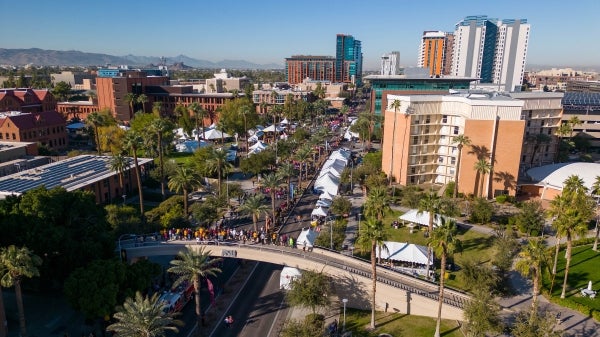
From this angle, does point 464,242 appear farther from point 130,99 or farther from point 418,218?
point 130,99

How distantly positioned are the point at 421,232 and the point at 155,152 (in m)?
57.3

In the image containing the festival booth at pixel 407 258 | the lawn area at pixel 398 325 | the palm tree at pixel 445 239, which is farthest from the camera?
the festival booth at pixel 407 258

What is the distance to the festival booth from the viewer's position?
44.8 metres

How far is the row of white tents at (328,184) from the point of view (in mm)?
61025

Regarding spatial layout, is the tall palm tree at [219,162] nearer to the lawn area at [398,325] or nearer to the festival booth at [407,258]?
the festival booth at [407,258]

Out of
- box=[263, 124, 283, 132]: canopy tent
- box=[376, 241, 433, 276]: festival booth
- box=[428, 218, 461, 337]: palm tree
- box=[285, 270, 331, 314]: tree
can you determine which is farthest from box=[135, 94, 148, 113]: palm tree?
box=[428, 218, 461, 337]: palm tree

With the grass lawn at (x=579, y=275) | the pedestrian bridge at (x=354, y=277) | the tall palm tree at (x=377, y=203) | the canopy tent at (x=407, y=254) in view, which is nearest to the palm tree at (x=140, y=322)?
the pedestrian bridge at (x=354, y=277)

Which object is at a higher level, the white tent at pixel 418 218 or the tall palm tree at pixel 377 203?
the tall palm tree at pixel 377 203

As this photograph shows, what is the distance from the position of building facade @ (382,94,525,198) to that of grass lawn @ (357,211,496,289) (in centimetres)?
1456

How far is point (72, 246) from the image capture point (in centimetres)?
3800

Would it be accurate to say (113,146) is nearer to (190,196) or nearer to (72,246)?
(190,196)

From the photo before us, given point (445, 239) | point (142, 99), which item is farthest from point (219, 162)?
point (142, 99)

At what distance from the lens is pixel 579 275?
43844 mm

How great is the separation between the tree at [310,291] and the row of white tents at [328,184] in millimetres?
21333
